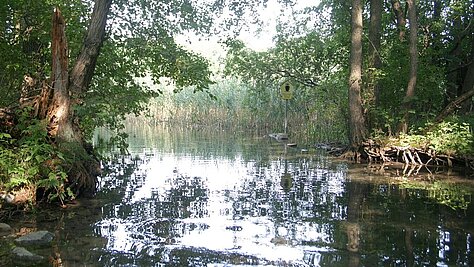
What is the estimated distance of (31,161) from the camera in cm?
704

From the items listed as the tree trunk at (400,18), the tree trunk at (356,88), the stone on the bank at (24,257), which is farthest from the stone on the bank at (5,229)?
the tree trunk at (400,18)

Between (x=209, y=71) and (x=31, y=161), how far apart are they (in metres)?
5.31

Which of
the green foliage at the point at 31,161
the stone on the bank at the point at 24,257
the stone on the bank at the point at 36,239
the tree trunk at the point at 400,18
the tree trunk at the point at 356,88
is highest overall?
the tree trunk at the point at 400,18

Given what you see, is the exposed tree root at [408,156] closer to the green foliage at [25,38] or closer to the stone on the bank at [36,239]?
the green foliage at [25,38]

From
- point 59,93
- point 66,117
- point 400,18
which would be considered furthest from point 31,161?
point 400,18

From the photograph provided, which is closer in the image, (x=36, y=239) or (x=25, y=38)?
(x=36, y=239)

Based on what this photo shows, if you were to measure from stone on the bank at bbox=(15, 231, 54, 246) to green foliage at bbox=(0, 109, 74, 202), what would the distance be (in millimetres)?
1370

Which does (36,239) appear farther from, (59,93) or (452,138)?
(452,138)

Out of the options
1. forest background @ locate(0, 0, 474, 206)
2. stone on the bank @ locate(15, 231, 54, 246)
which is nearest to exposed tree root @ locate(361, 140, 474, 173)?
forest background @ locate(0, 0, 474, 206)

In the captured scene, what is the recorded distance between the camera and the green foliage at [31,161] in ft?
21.7

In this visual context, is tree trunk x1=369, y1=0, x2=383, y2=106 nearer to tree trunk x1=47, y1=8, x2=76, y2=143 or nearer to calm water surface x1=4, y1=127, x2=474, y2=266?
calm water surface x1=4, y1=127, x2=474, y2=266

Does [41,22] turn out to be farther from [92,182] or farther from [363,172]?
[363,172]

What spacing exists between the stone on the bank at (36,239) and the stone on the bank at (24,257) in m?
0.35

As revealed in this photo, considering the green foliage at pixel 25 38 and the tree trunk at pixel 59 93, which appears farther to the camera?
the green foliage at pixel 25 38
